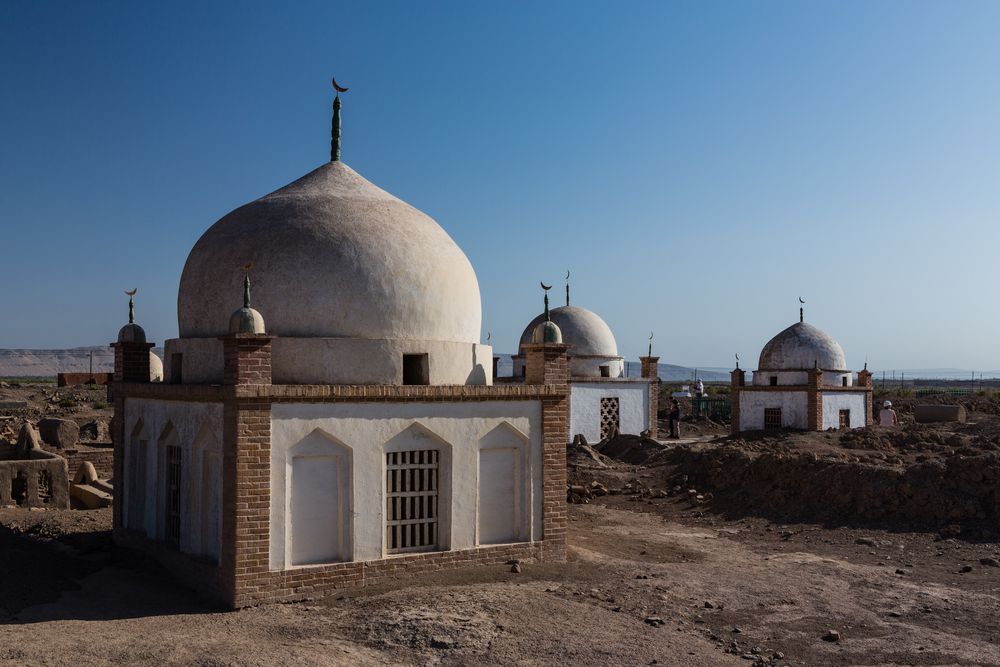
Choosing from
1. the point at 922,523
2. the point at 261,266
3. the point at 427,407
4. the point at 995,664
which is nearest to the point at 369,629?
the point at 427,407

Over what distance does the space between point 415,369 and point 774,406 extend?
2142cm

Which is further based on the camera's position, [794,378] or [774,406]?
[774,406]

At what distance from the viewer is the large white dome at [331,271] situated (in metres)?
11.7

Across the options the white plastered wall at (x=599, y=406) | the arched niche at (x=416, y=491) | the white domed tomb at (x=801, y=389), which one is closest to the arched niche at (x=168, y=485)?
the arched niche at (x=416, y=491)

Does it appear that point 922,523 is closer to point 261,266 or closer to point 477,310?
point 477,310

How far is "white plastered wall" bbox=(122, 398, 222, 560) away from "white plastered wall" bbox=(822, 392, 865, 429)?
932 inches

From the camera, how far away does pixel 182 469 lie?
11586 mm

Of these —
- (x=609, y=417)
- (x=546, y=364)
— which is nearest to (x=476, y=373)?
(x=546, y=364)

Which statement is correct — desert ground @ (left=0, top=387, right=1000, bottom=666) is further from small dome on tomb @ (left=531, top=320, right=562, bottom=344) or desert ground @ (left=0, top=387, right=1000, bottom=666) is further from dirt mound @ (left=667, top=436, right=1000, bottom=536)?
small dome on tomb @ (left=531, top=320, right=562, bottom=344)

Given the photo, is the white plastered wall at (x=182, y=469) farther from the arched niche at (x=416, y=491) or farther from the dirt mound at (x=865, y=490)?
the dirt mound at (x=865, y=490)

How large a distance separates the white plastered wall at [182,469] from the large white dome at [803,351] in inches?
926

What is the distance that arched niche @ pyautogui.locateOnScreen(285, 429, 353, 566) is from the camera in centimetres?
1073

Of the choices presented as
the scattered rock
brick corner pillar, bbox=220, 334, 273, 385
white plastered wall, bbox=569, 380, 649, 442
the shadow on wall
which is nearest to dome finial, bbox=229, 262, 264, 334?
brick corner pillar, bbox=220, 334, 273, 385

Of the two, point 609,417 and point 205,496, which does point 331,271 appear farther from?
point 609,417
